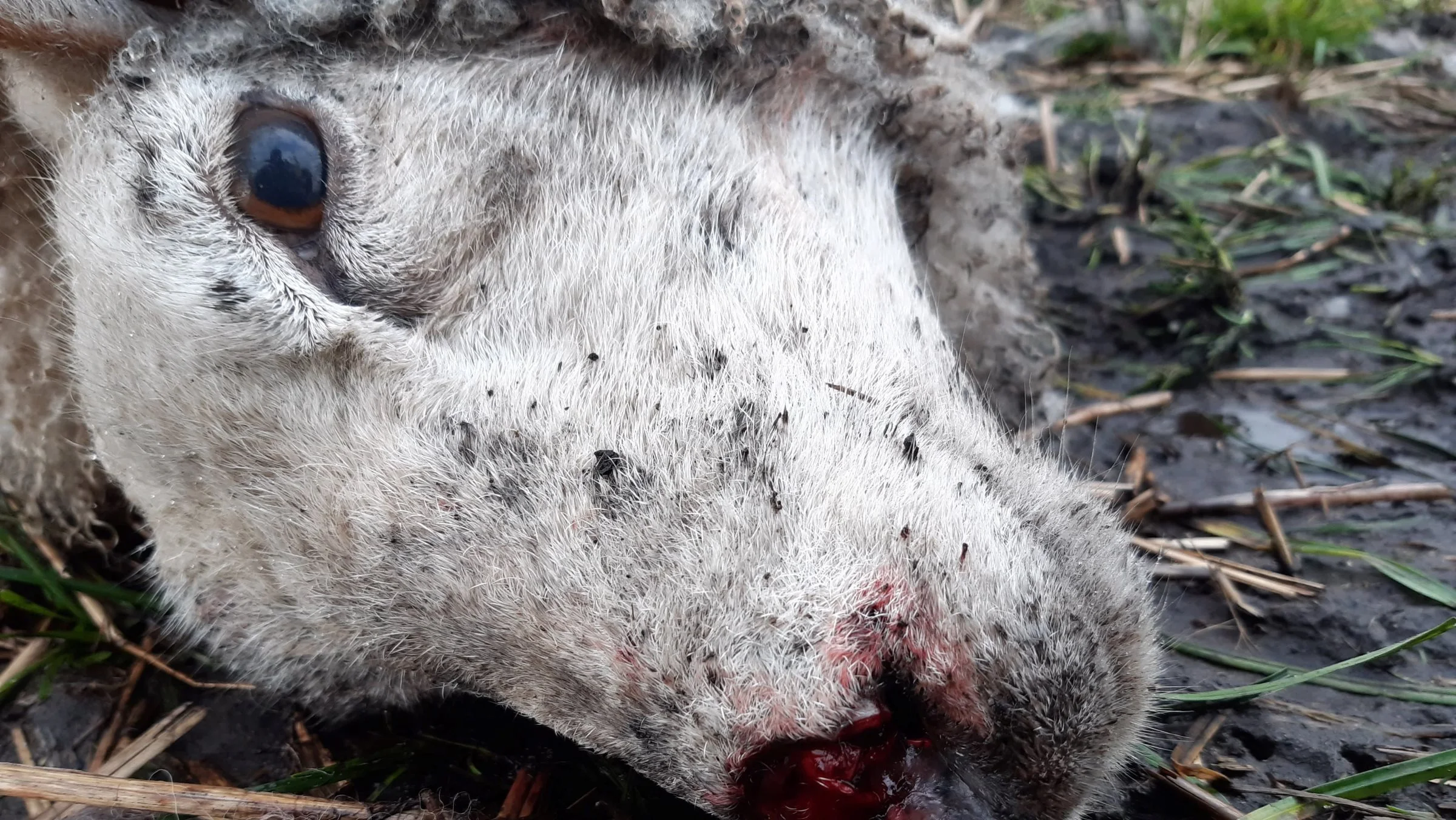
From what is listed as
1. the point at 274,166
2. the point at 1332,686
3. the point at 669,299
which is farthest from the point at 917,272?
the point at 274,166

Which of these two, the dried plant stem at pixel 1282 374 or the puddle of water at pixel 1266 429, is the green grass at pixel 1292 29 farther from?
the puddle of water at pixel 1266 429

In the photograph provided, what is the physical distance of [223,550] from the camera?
5.56 ft

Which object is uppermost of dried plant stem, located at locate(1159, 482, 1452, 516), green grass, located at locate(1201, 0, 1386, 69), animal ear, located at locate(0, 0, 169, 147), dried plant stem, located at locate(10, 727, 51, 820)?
animal ear, located at locate(0, 0, 169, 147)

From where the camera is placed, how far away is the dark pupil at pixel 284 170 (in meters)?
1.56

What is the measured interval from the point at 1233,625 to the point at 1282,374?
3.40 ft

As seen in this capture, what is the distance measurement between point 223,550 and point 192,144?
705mm

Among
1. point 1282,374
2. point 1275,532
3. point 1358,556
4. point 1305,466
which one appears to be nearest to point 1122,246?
point 1282,374

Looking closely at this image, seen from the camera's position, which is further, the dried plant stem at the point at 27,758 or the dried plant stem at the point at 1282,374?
the dried plant stem at the point at 1282,374

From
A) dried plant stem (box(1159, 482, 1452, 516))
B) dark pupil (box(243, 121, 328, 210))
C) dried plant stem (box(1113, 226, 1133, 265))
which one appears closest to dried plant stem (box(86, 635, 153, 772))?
dark pupil (box(243, 121, 328, 210))

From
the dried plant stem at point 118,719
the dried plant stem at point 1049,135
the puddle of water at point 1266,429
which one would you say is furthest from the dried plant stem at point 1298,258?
the dried plant stem at point 118,719

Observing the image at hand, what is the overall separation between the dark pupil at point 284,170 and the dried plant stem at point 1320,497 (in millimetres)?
2062

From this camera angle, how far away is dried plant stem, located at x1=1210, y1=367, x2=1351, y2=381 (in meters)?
2.71

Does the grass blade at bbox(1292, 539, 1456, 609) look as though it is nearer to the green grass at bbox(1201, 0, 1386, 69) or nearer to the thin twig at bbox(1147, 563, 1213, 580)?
the thin twig at bbox(1147, 563, 1213, 580)

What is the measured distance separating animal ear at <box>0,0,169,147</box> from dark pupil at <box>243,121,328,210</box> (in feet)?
1.29
